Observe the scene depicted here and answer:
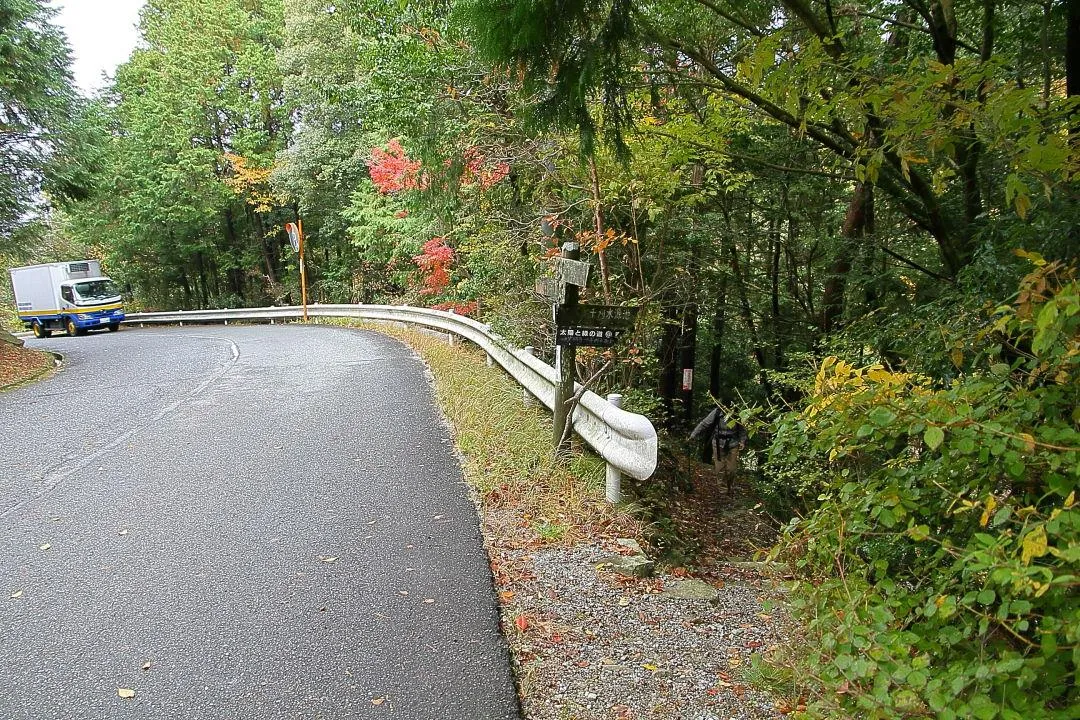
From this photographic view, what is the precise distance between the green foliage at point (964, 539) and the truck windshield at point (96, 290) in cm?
2809

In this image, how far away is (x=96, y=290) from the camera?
2400 centimetres

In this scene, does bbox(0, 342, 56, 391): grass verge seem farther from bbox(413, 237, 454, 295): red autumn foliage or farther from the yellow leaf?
the yellow leaf

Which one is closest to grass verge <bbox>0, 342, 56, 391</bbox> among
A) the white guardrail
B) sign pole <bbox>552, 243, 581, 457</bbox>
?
the white guardrail

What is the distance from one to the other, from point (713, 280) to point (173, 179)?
2682 centimetres

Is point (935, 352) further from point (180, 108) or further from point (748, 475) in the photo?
point (180, 108)

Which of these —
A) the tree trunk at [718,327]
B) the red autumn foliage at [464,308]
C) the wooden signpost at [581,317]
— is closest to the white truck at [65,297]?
the red autumn foliage at [464,308]

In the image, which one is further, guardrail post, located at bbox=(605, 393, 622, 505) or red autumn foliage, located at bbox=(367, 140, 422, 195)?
red autumn foliage, located at bbox=(367, 140, 422, 195)

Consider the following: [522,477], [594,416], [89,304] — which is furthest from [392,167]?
[89,304]

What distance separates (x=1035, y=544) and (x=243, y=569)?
3944mm

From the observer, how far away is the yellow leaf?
1.59 m

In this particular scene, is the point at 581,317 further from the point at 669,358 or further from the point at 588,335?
the point at 669,358

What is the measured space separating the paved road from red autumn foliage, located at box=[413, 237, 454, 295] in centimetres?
877

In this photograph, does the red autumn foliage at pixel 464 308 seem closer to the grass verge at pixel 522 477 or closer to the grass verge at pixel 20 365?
the grass verge at pixel 522 477

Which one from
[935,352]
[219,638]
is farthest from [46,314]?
[935,352]
